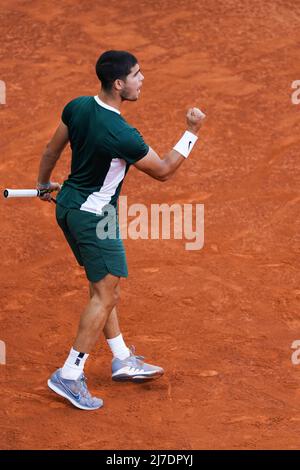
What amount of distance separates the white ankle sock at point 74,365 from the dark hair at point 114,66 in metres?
1.73

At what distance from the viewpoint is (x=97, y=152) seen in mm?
6500

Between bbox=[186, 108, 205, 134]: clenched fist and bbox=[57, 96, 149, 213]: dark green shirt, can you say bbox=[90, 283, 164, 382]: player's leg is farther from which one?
bbox=[186, 108, 205, 134]: clenched fist

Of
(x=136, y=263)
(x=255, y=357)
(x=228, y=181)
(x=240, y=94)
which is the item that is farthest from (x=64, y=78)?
(x=255, y=357)

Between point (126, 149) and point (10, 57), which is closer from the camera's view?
point (126, 149)

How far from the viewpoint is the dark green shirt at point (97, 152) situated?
21.1 ft

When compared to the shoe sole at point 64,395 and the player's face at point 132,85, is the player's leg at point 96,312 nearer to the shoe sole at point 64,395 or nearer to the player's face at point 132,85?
the shoe sole at point 64,395

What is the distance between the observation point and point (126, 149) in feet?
21.1

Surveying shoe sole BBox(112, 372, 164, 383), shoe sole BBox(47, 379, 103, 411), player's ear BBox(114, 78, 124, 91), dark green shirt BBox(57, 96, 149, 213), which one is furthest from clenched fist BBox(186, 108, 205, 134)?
shoe sole BBox(47, 379, 103, 411)

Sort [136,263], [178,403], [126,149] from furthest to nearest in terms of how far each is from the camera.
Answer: [136,263], [178,403], [126,149]

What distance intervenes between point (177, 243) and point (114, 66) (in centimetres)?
300

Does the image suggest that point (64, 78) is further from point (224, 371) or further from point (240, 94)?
point (224, 371)

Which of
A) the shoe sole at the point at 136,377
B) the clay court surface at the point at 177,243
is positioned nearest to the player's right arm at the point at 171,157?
the shoe sole at the point at 136,377

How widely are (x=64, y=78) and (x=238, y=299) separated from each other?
15.8 feet

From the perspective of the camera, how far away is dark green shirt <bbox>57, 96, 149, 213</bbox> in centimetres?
644
